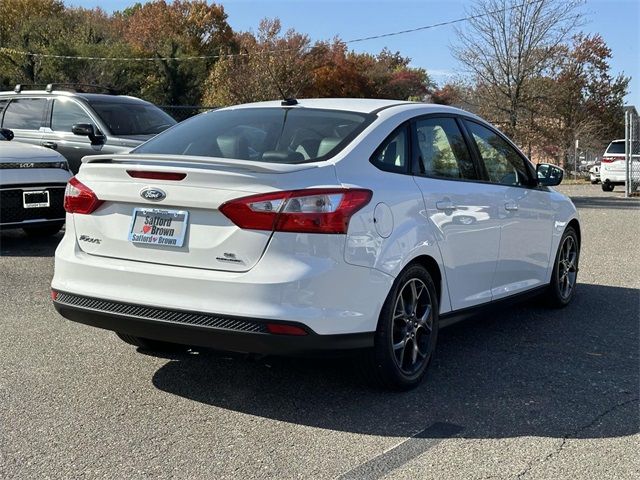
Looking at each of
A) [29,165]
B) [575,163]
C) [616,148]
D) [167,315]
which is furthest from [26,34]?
[167,315]

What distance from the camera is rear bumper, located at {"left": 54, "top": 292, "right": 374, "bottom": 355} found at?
3.66 m

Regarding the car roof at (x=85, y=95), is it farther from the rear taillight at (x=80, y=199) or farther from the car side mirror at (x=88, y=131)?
the rear taillight at (x=80, y=199)

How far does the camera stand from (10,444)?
3531 millimetres

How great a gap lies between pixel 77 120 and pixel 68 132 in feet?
0.70

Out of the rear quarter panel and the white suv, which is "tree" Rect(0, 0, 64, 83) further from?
the rear quarter panel

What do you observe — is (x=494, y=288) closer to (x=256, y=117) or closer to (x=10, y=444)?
(x=256, y=117)

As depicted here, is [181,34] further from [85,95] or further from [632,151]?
[85,95]

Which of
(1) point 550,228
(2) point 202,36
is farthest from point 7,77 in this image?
(1) point 550,228

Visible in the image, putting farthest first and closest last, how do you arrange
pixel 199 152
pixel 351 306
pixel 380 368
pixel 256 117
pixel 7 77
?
pixel 7 77, pixel 256 117, pixel 199 152, pixel 380 368, pixel 351 306

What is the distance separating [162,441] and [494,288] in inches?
104

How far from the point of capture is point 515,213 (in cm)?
552

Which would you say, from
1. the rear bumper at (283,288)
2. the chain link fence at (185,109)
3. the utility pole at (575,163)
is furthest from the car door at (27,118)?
the utility pole at (575,163)

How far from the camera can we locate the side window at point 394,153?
14.0 feet

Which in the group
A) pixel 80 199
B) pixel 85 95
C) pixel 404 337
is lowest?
pixel 404 337
